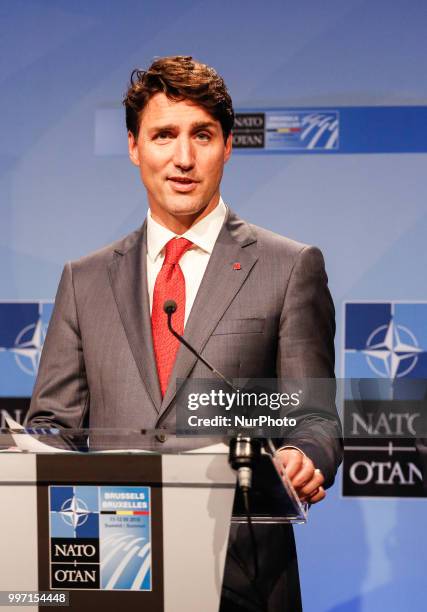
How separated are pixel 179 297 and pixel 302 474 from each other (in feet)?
2.27

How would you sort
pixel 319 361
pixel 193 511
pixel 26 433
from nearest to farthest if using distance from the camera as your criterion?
pixel 193 511 → pixel 26 433 → pixel 319 361

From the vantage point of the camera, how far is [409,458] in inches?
145

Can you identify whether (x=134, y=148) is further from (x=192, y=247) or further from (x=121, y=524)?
(x=121, y=524)

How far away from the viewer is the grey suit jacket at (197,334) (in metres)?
2.15

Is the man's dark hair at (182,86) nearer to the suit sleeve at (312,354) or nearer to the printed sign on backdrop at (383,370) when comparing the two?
the suit sleeve at (312,354)

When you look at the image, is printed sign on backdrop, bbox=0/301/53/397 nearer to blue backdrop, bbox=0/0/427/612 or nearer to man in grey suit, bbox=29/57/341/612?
blue backdrop, bbox=0/0/427/612

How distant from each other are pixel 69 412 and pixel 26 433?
0.71 m

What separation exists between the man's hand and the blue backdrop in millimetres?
1925

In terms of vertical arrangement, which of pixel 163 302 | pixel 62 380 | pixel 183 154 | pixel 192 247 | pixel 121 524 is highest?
pixel 183 154

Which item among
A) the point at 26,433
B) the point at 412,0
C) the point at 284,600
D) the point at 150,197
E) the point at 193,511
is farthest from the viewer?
the point at 412,0

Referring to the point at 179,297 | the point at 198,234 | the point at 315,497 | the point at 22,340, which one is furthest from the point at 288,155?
the point at 315,497

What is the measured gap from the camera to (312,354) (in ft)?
7.15

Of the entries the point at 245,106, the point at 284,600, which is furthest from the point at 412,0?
the point at 284,600

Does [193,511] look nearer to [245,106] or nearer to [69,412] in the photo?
[69,412]
